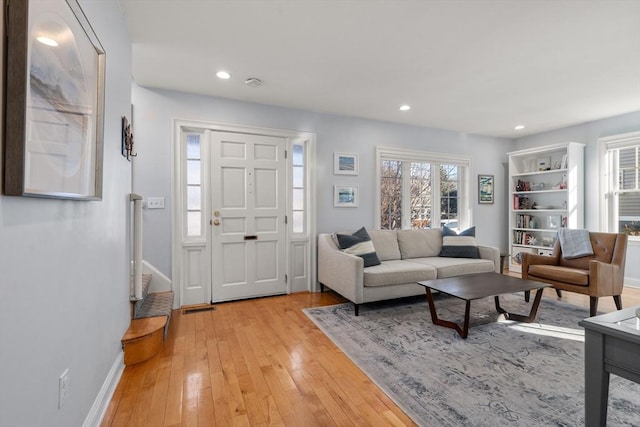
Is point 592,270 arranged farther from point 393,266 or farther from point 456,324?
point 393,266

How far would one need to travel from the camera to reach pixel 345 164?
4316mm

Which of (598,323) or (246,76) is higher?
(246,76)

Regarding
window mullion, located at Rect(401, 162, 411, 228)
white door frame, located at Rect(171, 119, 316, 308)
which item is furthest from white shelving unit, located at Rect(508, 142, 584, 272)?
white door frame, located at Rect(171, 119, 316, 308)

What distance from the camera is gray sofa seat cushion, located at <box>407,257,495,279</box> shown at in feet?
11.6

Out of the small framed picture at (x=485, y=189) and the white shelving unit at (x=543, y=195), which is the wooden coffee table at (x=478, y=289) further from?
the small framed picture at (x=485, y=189)

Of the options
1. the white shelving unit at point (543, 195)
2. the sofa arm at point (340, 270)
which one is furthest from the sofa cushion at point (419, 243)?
the white shelving unit at point (543, 195)

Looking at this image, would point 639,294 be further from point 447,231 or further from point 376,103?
point 376,103

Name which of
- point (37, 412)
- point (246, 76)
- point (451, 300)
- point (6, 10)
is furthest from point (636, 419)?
point (246, 76)

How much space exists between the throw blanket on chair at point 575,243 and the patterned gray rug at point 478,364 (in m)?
0.66

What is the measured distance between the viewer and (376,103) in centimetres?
385

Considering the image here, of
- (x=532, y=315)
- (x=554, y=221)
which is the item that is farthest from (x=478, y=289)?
(x=554, y=221)

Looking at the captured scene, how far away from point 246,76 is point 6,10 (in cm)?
242

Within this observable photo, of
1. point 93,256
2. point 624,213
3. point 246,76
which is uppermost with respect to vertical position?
point 246,76

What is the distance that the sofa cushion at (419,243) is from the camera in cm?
416
